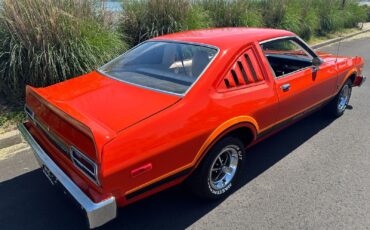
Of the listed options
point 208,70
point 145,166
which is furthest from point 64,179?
point 208,70

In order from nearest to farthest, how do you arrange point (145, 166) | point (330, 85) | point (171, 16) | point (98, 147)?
1. point (98, 147)
2. point (145, 166)
3. point (330, 85)
4. point (171, 16)

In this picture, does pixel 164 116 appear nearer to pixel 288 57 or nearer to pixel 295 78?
pixel 295 78

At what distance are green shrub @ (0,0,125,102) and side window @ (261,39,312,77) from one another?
2977mm

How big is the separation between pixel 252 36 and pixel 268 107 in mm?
759

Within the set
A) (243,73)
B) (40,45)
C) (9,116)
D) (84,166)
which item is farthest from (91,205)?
(40,45)

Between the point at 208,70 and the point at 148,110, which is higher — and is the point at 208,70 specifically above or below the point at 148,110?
above

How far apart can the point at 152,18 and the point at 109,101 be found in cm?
525

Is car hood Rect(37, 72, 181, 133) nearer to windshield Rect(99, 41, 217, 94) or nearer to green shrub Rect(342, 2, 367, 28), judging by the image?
windshield Rect(99, 41, 217, 94)

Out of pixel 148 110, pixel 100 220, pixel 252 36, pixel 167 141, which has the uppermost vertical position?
pixel 252 36

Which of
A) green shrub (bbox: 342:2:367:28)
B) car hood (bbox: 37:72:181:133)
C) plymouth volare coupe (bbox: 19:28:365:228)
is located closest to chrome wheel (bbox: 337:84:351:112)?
plymouth volare coupe (bbox: 19:28:365:228)

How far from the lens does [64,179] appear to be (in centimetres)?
235

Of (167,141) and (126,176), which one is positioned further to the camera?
(167,141)

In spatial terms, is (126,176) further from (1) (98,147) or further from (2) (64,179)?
(2) (64,179)

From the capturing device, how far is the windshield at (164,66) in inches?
112
